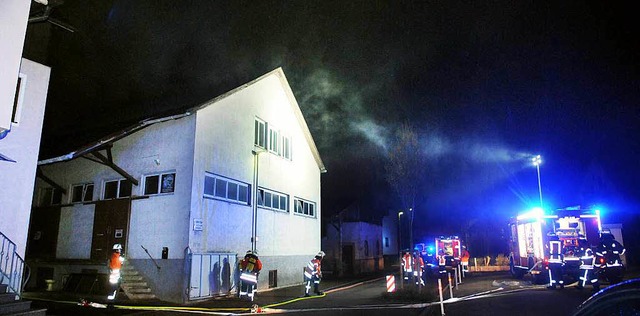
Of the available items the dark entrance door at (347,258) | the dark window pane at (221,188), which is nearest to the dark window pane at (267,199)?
the dark window pane at (221,188)

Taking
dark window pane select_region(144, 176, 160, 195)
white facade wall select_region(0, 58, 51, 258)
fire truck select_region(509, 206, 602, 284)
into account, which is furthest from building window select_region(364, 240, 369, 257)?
white facade wall select_region(0, 58, 51, 258)

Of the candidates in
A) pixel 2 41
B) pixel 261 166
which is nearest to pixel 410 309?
pixel 261 166

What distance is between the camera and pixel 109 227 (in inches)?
626

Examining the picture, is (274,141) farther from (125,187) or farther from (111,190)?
(111,190)

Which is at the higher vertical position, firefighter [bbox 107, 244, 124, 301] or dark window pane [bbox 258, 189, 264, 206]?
dark window pane [bbox 258, 189, 264, 206]

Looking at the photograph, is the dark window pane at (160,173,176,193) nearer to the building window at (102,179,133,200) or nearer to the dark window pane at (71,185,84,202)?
the building window at (102,179,133,200)

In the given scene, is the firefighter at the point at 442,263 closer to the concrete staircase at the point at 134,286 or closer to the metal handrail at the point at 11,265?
the concrete staircase at the point at 134,286

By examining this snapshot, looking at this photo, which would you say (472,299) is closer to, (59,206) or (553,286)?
(553,286)

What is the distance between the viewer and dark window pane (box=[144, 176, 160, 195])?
1539 cm

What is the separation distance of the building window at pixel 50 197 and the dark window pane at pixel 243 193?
7.95 metres

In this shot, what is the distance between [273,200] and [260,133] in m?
3.32

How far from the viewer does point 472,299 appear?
13367 millimetres

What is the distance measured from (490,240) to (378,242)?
Answer: 14260 millimetres

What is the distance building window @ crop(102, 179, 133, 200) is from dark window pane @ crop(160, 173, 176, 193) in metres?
1.74
